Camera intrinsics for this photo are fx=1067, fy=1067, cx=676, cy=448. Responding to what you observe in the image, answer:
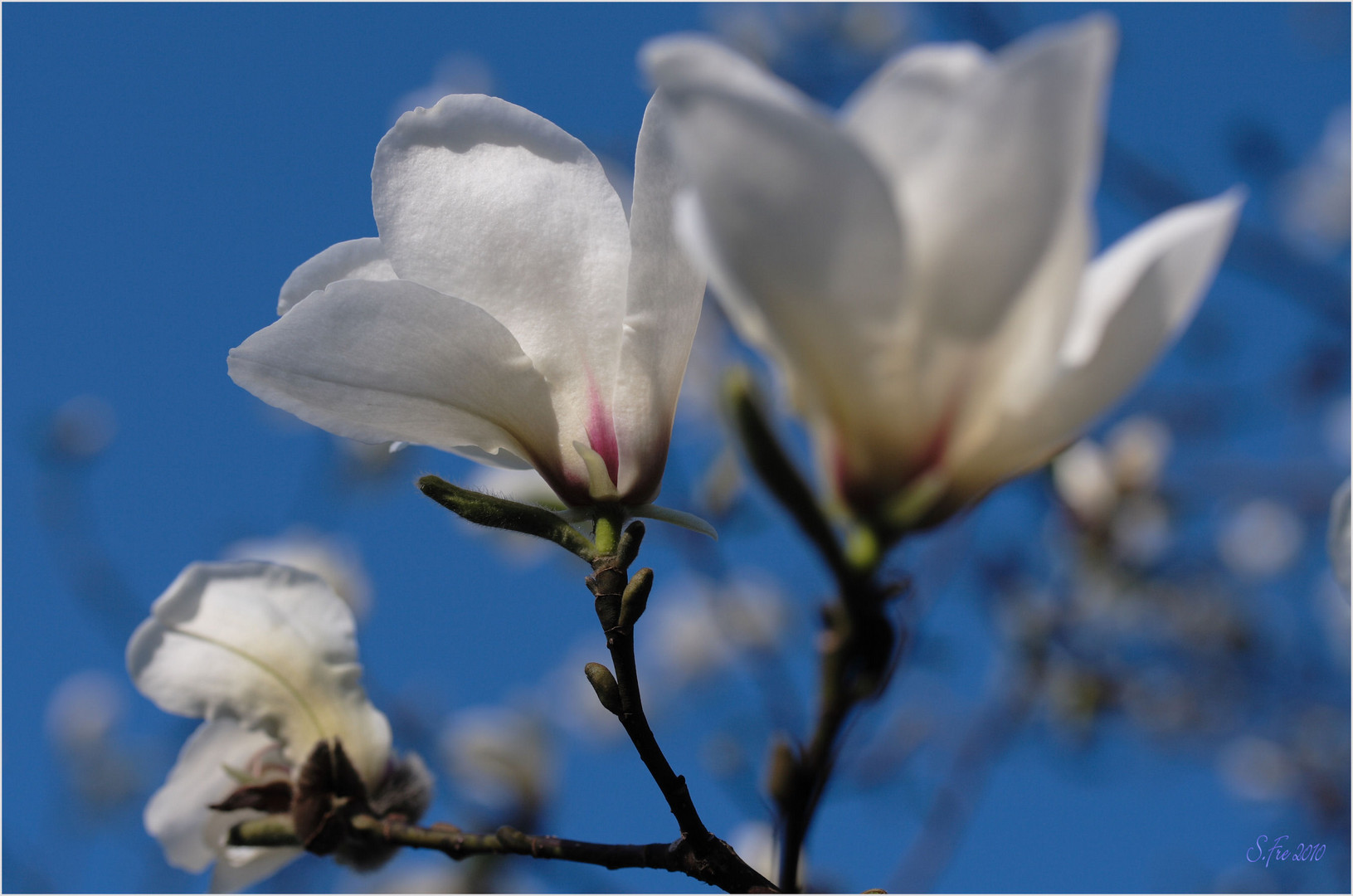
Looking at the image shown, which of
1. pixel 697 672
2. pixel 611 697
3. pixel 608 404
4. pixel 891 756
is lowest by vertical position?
pixel 697 672

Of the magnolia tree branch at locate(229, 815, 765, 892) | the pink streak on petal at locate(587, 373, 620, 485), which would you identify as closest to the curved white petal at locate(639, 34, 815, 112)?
the pink streak on petal at locate(587, 373, 620, 485)

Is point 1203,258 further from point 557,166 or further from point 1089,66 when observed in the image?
point 557,166

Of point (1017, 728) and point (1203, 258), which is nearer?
point (1203, 258)

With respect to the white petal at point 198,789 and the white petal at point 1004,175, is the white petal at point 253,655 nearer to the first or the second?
the white petal at point 198,789

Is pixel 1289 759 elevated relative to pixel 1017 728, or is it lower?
lower

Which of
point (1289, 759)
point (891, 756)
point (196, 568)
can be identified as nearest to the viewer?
point (196, 568)

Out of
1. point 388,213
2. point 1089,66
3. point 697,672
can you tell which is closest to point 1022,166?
point 1089,66

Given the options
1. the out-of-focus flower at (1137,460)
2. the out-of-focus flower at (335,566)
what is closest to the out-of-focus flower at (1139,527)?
the out-of-focus flower at (1137,460)
